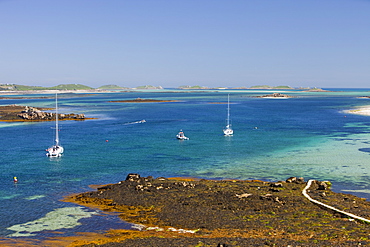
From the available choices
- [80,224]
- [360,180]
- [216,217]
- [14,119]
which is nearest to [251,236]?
[216,217]

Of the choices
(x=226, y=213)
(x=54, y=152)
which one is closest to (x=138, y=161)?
(x=54, y=152)

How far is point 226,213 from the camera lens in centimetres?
3438

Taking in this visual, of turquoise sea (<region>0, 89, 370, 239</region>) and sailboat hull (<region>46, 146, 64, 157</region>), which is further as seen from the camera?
sailboat hull (<region>46, 146, 64, 157</region>)

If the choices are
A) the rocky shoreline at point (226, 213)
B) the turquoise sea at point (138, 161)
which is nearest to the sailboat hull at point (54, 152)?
the turquoise sea at point (138, 161)

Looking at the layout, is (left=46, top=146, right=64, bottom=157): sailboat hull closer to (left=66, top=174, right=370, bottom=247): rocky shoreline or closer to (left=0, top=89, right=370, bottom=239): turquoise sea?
(left=0, top=89, right=370, bottom=239): turquoise sea

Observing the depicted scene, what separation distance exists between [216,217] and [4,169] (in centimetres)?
3740

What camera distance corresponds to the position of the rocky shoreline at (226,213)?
2831 centimetres

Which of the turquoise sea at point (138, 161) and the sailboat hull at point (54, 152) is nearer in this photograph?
the turquoise sea at point (138, 161)

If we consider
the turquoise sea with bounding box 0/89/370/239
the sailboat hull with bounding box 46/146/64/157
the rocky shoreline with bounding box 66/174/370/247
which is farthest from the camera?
the sailboat hull with bounding box 46/146/64/157

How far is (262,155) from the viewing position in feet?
217

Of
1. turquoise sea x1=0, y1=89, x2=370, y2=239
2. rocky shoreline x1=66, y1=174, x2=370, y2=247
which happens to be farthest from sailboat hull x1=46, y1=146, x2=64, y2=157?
rocky shoreline x1=66, y1=174, x2=370, y2=247

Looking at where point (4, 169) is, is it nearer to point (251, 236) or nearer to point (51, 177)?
point (51, 177)

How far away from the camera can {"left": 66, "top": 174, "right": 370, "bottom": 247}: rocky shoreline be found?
28312mm

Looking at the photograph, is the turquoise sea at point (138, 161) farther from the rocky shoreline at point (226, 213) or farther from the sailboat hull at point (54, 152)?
the rocky shoreline at point (226, 213)
